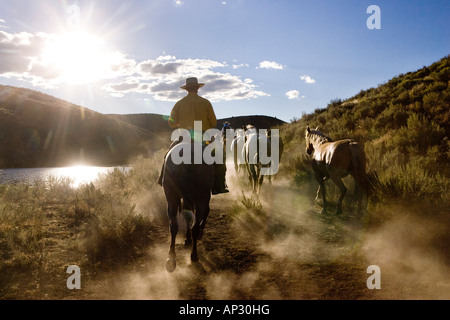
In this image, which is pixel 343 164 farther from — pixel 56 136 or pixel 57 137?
pixel 56 136

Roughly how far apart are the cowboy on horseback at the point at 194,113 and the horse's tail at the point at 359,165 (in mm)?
3313

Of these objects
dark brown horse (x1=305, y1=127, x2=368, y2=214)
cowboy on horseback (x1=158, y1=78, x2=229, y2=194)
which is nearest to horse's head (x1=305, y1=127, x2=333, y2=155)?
dark brown horse (x1=305, y1=127, x2=368, y2=214)

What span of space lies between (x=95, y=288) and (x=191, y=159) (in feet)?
7.89

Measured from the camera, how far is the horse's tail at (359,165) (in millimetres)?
6832

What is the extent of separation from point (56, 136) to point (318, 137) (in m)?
49.8

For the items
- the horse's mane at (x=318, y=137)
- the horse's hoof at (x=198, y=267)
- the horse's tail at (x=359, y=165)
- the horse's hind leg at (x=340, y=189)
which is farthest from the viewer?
the horse's mane at (x=318, y=137)

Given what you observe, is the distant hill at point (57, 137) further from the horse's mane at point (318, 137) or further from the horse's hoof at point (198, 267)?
the horse's hoof at point (198, 267)

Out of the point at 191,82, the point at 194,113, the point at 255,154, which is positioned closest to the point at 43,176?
the point at 255,154

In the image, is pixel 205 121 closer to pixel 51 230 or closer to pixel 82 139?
pixel 51 230

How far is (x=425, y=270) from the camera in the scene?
160 inches

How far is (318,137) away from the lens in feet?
28.3

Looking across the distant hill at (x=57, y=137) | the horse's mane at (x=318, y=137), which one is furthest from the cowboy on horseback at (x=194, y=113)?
the distant hill at (x=57, y=137)

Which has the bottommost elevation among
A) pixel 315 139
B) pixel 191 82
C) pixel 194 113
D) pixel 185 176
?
pixel 185 176
